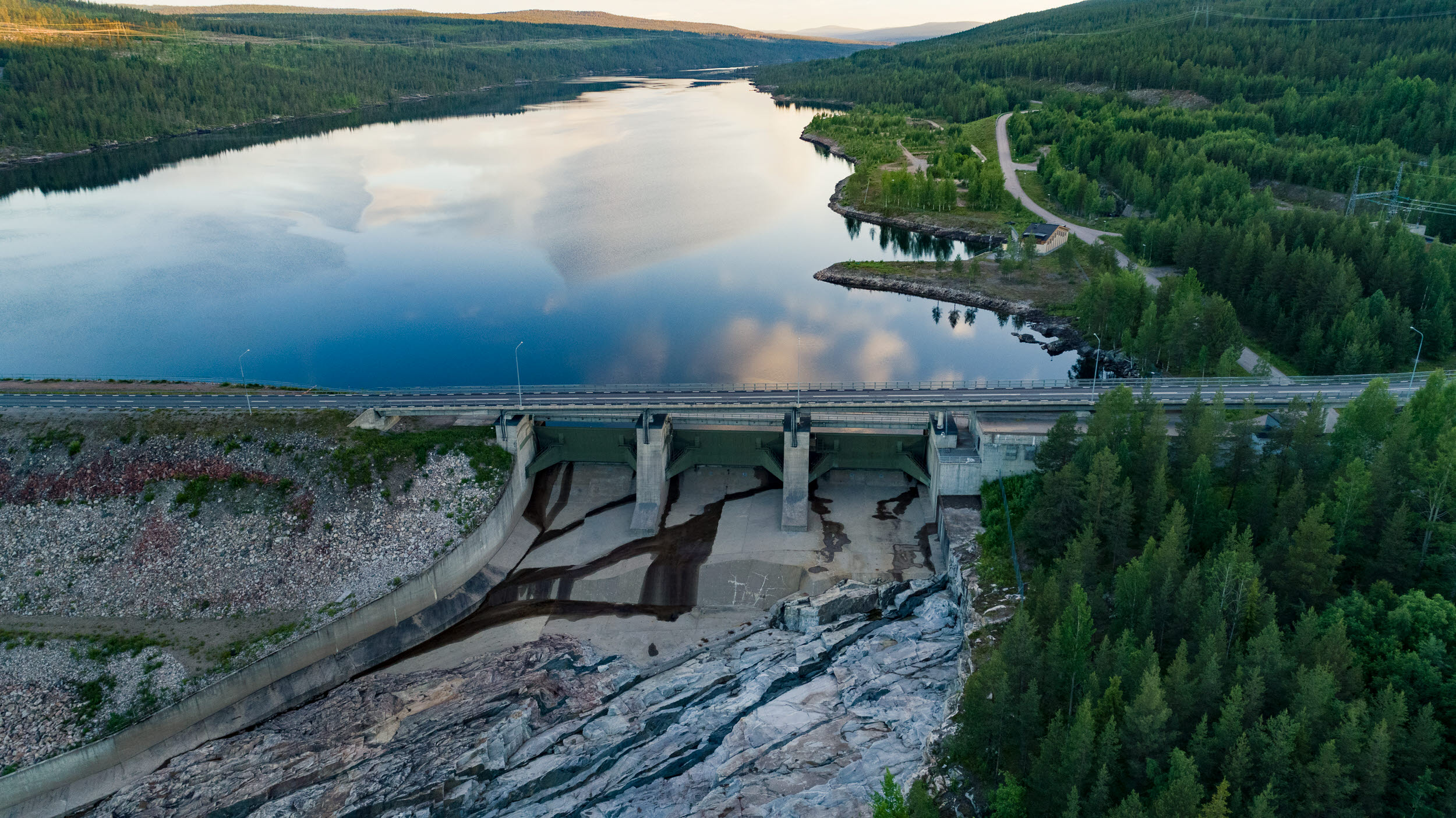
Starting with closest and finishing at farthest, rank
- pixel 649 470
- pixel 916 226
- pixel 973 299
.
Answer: pixel 649 470 → pixel 973 299 → pixel 916 226

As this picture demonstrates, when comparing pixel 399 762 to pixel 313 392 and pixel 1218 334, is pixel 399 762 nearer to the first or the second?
pixel 313 392

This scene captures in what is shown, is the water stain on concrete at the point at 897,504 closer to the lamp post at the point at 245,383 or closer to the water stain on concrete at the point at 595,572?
the water stain on concrete at the point at 595,572

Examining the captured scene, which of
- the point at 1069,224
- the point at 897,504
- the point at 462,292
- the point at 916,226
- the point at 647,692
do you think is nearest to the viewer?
the point at 647,692

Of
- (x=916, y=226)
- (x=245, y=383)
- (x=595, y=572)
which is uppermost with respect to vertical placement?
(x=245, y=383)

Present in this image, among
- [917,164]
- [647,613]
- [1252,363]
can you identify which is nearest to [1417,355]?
[1252,363]

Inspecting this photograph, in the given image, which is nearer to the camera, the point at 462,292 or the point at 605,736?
the point at 605,736

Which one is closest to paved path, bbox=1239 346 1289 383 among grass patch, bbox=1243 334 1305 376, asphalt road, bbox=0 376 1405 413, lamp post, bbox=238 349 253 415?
grass patch, bbox=1243 334 1305 376

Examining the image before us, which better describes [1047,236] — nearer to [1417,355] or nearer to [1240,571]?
[1417,355]
